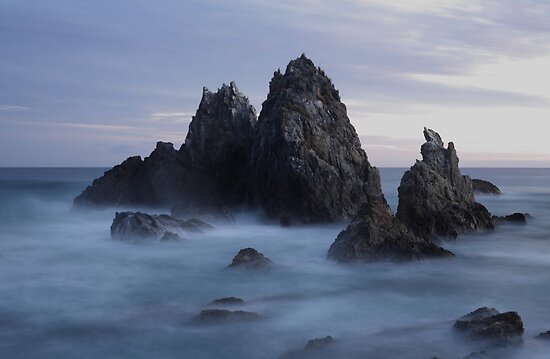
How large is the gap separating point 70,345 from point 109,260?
39.6ft

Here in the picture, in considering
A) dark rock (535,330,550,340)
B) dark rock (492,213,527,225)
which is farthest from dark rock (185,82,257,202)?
dark rock (535,330,550,340)

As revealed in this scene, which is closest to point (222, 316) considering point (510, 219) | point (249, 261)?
point (249, 261)

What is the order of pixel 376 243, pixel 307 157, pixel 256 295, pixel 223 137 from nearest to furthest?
pixel 256 295 → pixel 376 243 → pixel 307 157 → pixel 223 137

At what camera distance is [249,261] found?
26.0m

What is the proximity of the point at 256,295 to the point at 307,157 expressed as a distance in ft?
61.4

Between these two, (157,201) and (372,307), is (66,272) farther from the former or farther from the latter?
(157,201)

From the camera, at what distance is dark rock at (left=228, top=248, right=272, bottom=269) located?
25.7 metres

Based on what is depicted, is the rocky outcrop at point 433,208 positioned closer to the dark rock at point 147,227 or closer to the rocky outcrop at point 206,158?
the dark rock at point 147,227

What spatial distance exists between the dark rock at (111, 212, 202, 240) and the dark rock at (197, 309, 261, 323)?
46.1ft

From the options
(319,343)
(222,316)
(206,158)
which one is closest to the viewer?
(319,343)

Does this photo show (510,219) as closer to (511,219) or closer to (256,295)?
(511,219)

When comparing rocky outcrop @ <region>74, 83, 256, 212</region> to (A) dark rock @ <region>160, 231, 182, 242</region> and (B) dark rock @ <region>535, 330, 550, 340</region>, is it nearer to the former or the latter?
(A) dark rock @ <region>160, 231, 182, 242</region>

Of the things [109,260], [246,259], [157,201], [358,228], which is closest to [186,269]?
[246,259]

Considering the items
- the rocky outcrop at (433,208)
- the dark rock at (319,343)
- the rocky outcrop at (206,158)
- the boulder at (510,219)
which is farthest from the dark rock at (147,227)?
the boulder at (510,219)
